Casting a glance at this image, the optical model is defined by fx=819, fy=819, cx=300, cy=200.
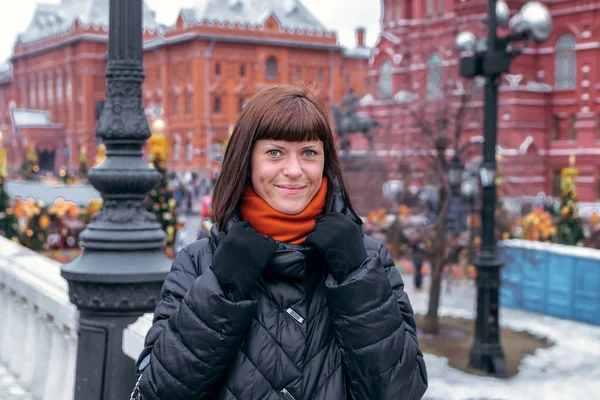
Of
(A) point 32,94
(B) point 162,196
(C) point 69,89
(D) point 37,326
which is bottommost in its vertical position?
(D) point 37,326

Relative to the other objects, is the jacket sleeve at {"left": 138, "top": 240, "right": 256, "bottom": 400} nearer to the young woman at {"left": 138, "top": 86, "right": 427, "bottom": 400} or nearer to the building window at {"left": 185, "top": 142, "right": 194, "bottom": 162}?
the young woman at {"left": 138, "top": 86, "right": 427, "bottom": 400}

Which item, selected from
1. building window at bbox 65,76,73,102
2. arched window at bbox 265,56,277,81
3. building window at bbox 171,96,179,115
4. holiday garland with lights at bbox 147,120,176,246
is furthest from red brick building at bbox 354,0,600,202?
building window at bbox 65,76,73,102

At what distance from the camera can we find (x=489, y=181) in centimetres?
1150

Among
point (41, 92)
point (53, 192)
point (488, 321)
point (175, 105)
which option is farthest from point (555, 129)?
point (41, 92)

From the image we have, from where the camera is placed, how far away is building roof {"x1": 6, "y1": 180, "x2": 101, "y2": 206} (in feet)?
73.4

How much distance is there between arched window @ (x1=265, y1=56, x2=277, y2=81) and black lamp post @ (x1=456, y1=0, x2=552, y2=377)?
4473 centimetres

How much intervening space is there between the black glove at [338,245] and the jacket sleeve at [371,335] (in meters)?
0.03

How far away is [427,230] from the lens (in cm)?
1451

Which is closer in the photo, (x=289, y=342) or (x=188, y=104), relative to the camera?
(x=289, y=342)

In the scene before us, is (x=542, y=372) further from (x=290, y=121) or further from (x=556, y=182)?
(x=556, y=182)

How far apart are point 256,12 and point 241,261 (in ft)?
181

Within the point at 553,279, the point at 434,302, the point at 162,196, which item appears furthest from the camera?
the point at 553,279

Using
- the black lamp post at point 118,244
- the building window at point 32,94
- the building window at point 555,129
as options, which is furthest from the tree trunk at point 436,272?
the building window at point 32,94

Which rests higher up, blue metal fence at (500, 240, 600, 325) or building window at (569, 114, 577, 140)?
building window at (569, 114, 577, 140)
